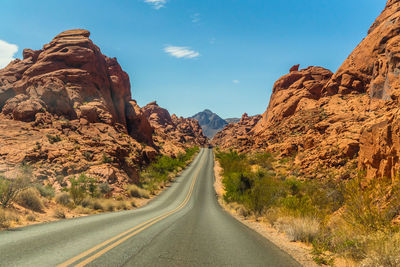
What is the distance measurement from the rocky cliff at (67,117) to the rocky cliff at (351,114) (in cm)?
2102

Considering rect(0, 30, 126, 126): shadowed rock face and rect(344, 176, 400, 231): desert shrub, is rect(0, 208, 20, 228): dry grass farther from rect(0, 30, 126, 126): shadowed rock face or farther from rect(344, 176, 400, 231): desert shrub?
rect(0, 30, 126, 126): shadowed rock face

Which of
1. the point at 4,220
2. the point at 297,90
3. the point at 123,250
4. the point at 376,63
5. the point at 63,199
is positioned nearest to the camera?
the point at 123,250

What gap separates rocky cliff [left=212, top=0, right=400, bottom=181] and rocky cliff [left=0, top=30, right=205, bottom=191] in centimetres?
2102

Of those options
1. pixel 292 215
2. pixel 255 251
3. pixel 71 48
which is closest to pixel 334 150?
pixel 292 215

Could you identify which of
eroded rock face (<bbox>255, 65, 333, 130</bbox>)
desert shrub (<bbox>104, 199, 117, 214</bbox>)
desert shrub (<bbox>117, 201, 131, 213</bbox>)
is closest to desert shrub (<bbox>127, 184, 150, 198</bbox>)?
desert shrub (<bbox>117, 201, 131, 213</bbox>)

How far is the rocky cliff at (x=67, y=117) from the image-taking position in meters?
21.4

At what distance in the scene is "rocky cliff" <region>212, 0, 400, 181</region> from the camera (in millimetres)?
9086

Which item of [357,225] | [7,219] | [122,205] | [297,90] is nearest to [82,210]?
[122,205]

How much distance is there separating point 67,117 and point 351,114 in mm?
40680

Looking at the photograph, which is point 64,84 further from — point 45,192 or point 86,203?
point 86,203

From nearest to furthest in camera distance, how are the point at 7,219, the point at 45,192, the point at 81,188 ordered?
the point at 7,219, the point at 45,192, the point at 81,188

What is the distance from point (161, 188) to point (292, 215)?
29266 millimetres

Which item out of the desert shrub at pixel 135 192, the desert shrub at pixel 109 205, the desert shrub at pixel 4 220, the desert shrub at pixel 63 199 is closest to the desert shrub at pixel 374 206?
the desert shrub at pixel 4 220

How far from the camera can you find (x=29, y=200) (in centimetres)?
1191
